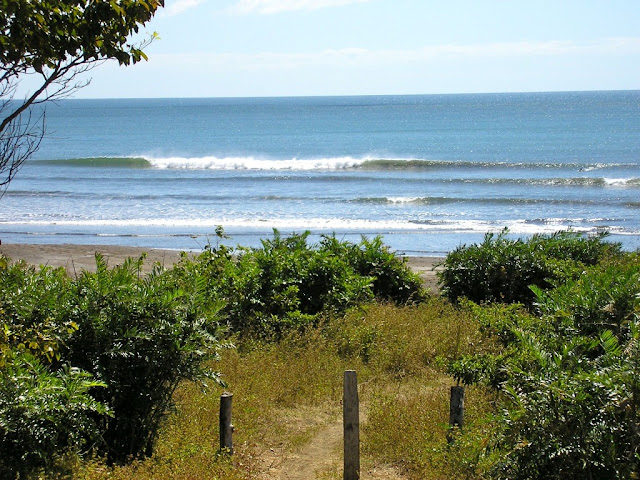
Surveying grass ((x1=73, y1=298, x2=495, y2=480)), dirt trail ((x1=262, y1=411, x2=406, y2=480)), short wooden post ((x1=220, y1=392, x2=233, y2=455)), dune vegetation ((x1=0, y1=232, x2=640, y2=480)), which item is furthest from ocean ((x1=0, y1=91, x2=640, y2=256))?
dirt trail ((x1=262, y1=411, x2=406, y2=480))

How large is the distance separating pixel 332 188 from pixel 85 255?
64.9 feet

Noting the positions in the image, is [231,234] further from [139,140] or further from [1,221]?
[139,140]

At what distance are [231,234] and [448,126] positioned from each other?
67.6m

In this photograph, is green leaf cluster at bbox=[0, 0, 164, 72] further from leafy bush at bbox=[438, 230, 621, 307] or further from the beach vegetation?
leafy bush at bbox=[438, 230, 621, 307]

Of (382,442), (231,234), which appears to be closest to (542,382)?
(382,442)

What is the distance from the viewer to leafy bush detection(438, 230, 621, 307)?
1273 centimetres

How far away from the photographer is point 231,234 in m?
24.4

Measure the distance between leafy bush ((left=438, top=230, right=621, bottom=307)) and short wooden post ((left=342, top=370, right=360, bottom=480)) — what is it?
646cm

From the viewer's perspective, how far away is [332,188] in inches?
1501

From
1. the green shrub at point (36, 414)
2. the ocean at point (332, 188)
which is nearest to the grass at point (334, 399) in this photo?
the green shrub at point (36, 414)

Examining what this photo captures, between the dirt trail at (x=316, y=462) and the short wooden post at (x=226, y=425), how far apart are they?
1.48 feet

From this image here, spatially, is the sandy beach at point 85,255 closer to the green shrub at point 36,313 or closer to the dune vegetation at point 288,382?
the dune vegetation at point 288,382

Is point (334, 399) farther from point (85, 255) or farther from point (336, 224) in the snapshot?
point (336, 224)

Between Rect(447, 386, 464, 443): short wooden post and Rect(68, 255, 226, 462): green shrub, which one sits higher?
Rect(68, 255, 226, 462): green shrub
